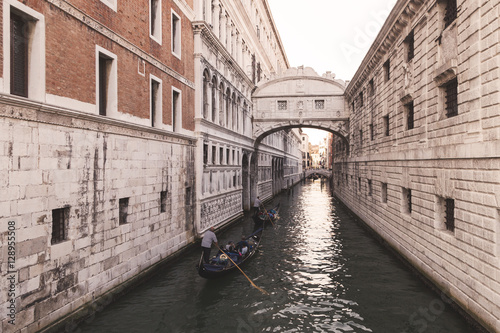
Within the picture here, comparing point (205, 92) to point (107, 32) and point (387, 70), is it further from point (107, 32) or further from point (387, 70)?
point (387, 70)

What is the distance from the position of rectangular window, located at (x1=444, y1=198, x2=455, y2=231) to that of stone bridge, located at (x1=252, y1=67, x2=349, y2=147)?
52.5 feet

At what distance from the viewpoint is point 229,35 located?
19.6 meters

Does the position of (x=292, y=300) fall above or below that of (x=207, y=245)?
below

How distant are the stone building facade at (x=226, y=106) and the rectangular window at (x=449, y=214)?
9067 mm

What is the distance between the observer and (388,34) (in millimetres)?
13375

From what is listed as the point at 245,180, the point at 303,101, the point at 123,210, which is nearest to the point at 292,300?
the point at 123,210

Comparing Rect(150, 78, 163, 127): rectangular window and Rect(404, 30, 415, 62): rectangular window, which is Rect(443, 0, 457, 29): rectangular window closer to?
Rect(404, 30, 415, 62): rectangular window

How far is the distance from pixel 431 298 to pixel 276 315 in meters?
4.04

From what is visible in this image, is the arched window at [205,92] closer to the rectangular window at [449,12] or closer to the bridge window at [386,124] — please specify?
the bridge window at [386,124]

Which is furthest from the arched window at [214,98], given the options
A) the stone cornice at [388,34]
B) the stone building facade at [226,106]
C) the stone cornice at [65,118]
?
the stone cornice at [388,34]

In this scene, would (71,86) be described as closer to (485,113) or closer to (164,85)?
(164,85)

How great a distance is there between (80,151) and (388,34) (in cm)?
1175

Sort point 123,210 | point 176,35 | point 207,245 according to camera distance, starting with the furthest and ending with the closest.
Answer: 1. point 176,35
2. point 207,245
3. point 123,210

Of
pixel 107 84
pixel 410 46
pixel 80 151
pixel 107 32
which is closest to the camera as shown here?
pixel 80 151
